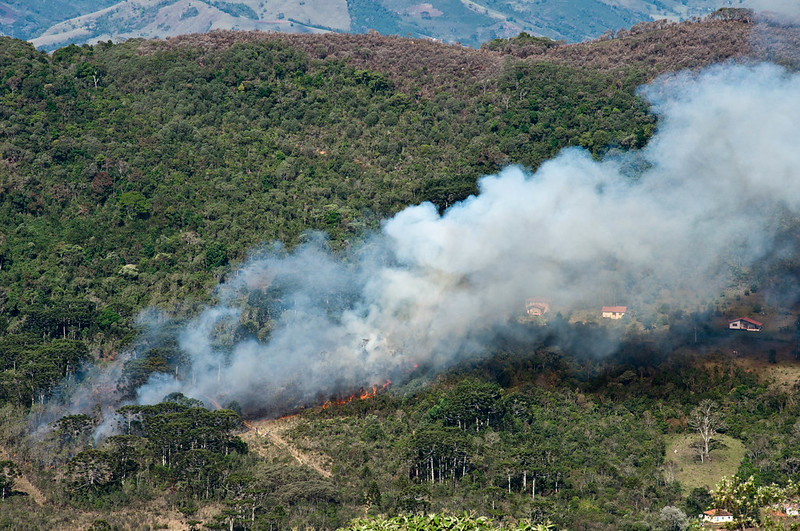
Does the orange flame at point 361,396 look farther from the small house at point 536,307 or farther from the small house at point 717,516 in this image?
the small house at point 717,516

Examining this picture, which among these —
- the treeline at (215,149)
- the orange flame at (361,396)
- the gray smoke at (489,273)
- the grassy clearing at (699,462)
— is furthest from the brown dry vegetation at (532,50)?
the orange flame at (361,396)

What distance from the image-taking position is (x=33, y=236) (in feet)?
331

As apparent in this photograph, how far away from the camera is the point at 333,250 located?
9400 centimetres

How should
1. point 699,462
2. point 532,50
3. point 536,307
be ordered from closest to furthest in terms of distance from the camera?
1. point 699,462
2. point 536,307
3. point 532,50

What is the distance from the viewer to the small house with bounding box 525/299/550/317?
84.9 m

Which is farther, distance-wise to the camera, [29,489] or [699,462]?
[699,462]

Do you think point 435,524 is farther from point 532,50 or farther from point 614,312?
point 532,50

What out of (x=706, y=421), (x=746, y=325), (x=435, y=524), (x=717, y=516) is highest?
(x=746, y=325)

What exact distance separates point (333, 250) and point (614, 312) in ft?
75.8

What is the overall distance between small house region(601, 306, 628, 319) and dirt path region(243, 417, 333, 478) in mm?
23408

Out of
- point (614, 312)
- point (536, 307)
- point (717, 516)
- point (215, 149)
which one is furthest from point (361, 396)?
point (215, 149)

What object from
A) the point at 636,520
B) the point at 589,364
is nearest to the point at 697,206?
the point at 589,364

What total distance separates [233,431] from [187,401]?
3619 millimetres

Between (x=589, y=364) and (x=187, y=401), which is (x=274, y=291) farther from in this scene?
(x=589, y=364)
